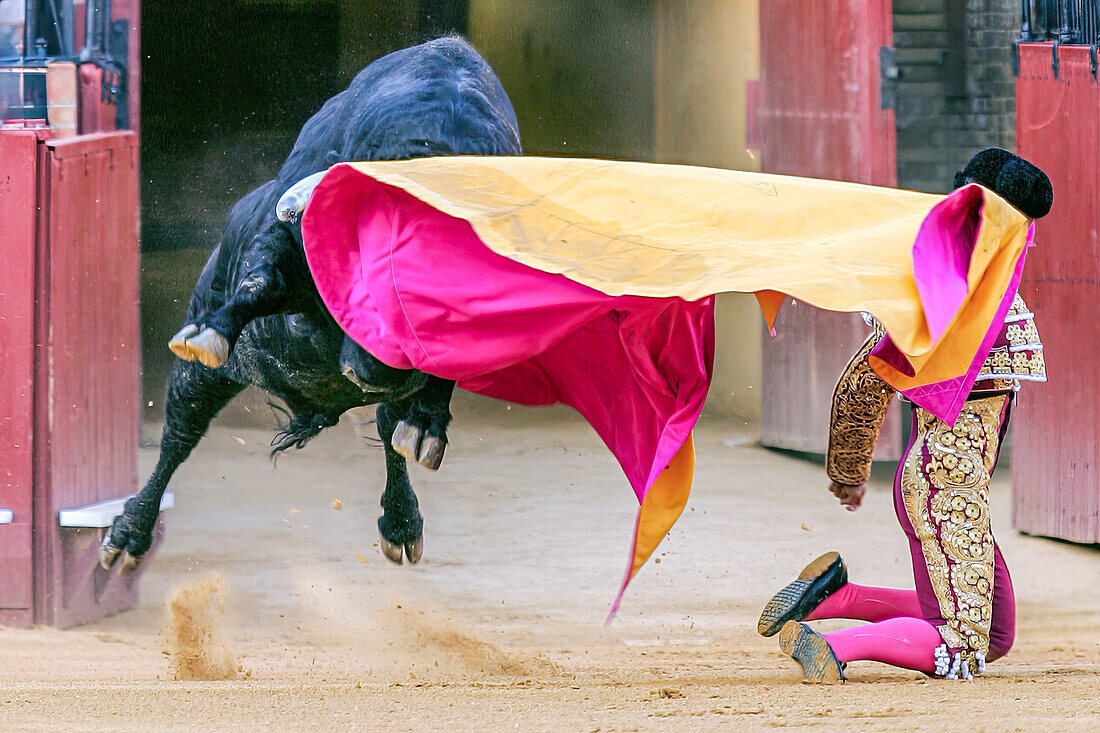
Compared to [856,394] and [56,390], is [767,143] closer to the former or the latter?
[856,394]

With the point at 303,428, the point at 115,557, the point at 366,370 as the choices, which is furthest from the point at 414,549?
the point at 366,370

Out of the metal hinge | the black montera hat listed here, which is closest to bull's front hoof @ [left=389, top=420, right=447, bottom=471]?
the black montera hat

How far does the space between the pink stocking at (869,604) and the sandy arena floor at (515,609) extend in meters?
0.20

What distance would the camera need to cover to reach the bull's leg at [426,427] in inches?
124

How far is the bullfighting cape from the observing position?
2.79 m

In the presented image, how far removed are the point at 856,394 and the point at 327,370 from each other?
4.91 feet

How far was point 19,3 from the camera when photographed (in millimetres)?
4152

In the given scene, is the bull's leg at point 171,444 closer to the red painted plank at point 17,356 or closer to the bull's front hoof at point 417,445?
the red painted plank at point 17,356

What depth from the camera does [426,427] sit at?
318 cm

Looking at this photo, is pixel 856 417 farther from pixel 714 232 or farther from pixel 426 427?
pixel 426 427

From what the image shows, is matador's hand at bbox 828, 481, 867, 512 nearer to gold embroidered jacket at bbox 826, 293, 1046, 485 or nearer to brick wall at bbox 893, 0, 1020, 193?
gold embroidered jacket at bbox 826, 293, 1046, 485

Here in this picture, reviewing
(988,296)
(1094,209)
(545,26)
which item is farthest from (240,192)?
(1094,209)

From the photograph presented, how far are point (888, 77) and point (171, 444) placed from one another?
11.7 feet

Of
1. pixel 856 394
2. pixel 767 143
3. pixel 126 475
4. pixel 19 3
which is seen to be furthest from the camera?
pixel 767 143
